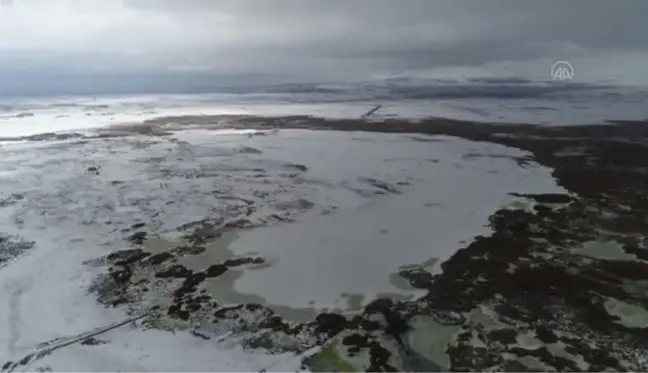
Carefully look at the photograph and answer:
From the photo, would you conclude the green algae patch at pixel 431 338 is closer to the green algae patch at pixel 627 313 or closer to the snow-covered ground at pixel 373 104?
the green algae patch at pixel 627 313

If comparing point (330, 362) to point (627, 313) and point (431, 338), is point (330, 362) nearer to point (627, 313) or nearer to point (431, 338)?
point (431, 338)

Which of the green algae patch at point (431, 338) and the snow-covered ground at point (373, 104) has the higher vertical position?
the snow-covered ground at point (373, 104)

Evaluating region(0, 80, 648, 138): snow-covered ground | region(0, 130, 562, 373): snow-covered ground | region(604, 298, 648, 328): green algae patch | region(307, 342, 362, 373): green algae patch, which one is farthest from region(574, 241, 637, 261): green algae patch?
region(0, 80, 648, 138): snow-covered ground

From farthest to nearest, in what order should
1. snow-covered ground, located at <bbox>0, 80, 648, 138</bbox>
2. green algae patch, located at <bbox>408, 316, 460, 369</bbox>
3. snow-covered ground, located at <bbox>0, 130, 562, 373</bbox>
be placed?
snow-covered ground, located at <bbox>0, 80, 648, 138</bbox>, snow-covered ground, located at <bbox>0, 130, 562, 373</bbox>, green algae patch, located at <bbox>408, 316, 460, 369</bbox>

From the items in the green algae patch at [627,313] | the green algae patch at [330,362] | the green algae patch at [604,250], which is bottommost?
the green algae patch at [330,362]

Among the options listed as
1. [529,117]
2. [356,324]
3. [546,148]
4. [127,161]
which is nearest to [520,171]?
[546,148]

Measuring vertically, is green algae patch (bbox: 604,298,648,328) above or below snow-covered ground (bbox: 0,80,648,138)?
below

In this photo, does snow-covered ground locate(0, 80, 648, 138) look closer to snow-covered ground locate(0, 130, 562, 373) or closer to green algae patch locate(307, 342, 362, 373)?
snow-covered ground locate(0, 130, 562, 373)

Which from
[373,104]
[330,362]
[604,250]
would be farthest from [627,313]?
[373,104]

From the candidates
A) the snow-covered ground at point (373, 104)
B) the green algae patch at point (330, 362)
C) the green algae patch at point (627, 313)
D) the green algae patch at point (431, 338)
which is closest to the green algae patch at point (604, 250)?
the green algae patch at point (627, 313)
